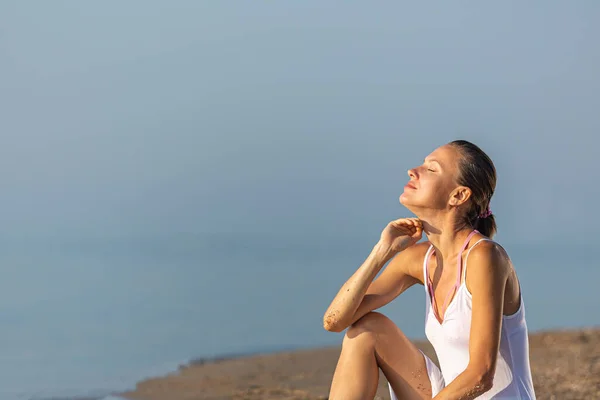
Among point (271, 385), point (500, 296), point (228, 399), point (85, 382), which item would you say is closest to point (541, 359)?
point (271, 385)

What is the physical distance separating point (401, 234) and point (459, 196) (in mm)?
334

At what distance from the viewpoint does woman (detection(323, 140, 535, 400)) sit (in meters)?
2.51

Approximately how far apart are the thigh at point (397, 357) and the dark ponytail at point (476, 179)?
19.5 inches

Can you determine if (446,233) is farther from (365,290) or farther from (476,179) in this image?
(365,290)

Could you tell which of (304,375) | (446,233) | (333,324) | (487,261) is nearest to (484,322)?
(487,261)

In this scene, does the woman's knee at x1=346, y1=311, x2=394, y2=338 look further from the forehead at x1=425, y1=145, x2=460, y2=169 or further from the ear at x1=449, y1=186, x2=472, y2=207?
the forehead at x1=425, y1=145, x2=460, y2=169

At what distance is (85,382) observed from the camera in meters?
6.14

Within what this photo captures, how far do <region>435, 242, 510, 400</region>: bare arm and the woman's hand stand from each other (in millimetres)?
403

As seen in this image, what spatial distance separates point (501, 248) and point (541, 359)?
3.90 meters

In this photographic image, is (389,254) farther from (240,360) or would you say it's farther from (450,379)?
(240,360)

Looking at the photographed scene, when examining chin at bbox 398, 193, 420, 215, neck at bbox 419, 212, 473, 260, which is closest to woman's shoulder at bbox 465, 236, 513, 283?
neck at bbox 419, 212, 473, 260

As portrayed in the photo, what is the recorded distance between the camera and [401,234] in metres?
2.94

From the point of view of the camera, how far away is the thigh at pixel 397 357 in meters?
2.87

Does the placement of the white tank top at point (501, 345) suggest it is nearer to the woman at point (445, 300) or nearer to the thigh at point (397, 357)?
the woman at point (445, 300)
